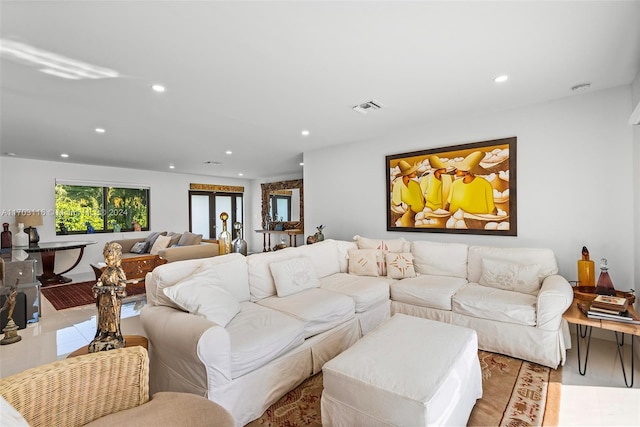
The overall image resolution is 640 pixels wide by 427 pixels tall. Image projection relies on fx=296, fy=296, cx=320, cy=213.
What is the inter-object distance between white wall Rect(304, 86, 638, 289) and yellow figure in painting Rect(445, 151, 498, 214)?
0.27 metres

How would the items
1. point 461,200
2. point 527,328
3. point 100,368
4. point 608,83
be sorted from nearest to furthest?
point 100,368 < point 527,328 < point 608,83 < point 461,200

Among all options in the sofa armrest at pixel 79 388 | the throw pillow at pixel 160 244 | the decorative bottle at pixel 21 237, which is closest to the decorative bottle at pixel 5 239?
the decorative bottle at pixel 21 237

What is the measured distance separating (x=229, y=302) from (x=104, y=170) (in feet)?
21.3

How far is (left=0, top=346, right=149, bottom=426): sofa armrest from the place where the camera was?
3.59 feet

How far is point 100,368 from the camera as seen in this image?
A: 4.17 ft

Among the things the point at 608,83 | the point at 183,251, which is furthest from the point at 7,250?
the point at 608,83

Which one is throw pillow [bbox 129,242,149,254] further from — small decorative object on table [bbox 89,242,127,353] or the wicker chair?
the wicker chair

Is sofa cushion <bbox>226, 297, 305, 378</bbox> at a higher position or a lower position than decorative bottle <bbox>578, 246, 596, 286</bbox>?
lower

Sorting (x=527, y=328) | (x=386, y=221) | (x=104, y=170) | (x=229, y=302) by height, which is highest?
(x=104, y=170)

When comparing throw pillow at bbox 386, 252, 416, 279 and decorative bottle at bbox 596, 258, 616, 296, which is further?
throw pillow at bbox 386, 252, 416, 279

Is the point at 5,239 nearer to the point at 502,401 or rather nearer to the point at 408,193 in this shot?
the point at 408,193

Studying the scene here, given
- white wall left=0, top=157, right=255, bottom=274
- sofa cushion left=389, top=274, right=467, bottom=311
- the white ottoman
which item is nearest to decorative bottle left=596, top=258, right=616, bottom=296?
sofa cushion left=389, top=274, right=467, bottom=311

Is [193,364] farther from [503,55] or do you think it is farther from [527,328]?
[503,55]

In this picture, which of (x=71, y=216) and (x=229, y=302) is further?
(x=71, y=216)
